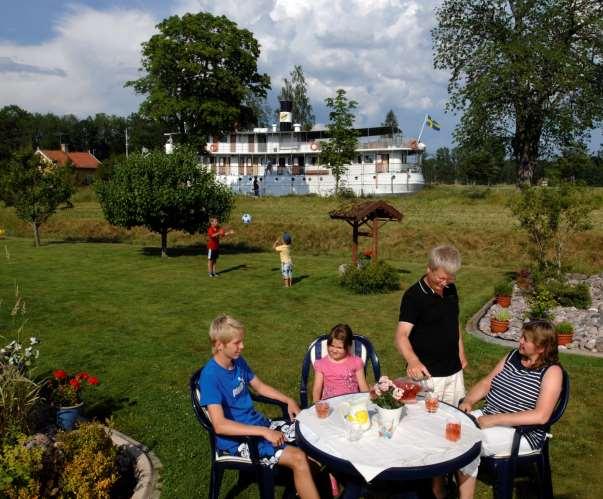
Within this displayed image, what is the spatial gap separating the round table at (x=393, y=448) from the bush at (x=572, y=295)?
963 cm

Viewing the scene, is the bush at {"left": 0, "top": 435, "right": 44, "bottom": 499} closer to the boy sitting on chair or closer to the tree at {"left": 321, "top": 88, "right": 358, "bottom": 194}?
the boy sitting on chair

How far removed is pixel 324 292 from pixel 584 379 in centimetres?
756

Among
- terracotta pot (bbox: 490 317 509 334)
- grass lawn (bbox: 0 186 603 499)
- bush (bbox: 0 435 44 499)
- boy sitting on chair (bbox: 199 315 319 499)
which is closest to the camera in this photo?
bush (bbox: 0 435 44 499)

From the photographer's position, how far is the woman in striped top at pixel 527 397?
163 inches

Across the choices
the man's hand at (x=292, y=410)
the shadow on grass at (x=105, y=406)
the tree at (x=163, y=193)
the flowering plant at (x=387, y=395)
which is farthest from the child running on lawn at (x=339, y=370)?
the tree at (x=163, y=193)

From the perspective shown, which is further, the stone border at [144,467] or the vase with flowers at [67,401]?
the vase with flowers at [67,401]

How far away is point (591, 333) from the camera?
9789 mm

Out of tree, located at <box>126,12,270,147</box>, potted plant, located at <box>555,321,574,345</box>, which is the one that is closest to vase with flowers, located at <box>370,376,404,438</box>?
potted plant, located at <box>555,321,574,345</box>

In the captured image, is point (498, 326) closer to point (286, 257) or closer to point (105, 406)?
point (286, 257)

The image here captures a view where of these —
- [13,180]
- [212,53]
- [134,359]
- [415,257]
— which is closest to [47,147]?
[212,53]

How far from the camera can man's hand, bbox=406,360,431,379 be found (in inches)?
179

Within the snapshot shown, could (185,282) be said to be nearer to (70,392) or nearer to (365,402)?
(70,392)

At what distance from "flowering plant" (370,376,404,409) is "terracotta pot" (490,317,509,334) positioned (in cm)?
706

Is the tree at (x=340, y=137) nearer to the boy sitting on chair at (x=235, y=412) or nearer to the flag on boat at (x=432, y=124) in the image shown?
the flag on boat at (x=432, y=124)
